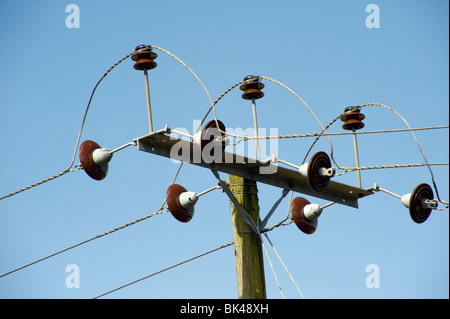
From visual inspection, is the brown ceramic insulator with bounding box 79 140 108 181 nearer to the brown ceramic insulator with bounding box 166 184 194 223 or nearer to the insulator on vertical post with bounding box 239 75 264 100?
the brown ceramic insulator with bounding box 166 184 194 223

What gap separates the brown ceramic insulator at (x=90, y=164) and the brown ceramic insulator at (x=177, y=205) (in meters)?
0.80

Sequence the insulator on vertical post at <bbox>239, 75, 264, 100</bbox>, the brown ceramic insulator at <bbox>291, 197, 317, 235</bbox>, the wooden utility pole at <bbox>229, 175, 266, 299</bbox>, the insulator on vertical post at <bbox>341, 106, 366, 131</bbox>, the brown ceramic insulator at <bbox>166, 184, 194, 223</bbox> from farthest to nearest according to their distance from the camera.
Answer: the insulator on vertical post at <bbox>341, 106, 366, 131</bbox> → the insulator on vertical post at <bbox>239, 75, 264, 100</bbox> → the brown ceramic insulator at <bbox>291, 197, 317, 235</bbox> → the brown ceramic insulator at <bbox>166, 184, 194, 223</bbox> → the wooden utility pole at <bbox>229, 175, 266, 299</bbox>

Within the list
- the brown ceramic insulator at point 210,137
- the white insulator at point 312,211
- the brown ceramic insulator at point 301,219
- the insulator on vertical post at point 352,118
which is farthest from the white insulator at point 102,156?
the insulator on vertical post at point 352,118

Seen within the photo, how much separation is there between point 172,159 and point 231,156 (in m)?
0.74

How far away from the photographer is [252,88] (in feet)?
44.1

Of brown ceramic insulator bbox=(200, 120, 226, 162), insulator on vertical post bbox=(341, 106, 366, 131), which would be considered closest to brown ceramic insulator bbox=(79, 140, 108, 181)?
brown ceramic insulator bbox=(200, 120, 226, 162)

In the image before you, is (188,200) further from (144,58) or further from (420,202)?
(420,202)

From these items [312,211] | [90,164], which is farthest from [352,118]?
[90,164]

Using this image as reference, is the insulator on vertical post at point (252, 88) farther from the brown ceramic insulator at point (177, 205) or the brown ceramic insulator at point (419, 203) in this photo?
the brown ceramic insulator at point (419, 203)

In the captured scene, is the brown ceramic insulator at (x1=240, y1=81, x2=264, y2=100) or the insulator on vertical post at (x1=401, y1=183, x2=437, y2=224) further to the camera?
the brown ceramic insulator at (x1=240, y1=81, x2=264, y2=100)

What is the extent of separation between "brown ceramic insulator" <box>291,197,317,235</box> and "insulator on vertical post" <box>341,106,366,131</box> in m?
1.47

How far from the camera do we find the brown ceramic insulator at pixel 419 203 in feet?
42.9

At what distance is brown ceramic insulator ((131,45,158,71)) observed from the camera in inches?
498

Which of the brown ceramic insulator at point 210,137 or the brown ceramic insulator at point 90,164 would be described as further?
the brown ceramic insulator at point 90,164
